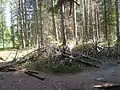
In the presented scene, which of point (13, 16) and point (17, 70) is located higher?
point (13, 16)

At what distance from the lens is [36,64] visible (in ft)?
52.7

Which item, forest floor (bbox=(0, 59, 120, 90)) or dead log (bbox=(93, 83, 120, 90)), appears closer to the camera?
dead log (bbox=(93, 83, 120, 90))

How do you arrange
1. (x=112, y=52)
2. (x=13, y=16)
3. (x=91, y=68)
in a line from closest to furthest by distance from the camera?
(x=91, y=68) < (x=112, y=52) < (x=13, y=16)

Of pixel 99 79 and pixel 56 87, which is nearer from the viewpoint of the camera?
pixel 56 87

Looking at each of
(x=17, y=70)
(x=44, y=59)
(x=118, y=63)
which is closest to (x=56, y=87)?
(x=17, y=70)

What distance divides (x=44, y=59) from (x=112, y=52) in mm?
6361

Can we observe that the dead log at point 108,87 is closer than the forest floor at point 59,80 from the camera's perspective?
Yes

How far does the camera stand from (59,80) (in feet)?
41.9

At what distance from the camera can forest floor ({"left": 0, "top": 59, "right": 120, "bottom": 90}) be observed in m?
11.7

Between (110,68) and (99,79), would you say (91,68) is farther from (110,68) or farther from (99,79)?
(99,79)

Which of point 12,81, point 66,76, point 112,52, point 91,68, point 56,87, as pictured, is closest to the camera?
point 56,87

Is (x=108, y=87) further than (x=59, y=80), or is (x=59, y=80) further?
(x=59, y=80)

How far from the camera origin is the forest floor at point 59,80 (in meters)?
11.7

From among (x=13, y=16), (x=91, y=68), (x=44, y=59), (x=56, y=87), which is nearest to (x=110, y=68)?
(x=91, y=68)
